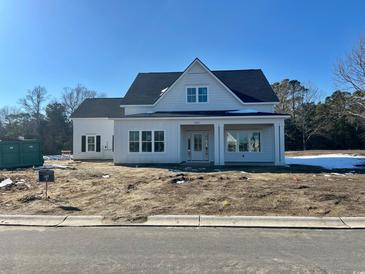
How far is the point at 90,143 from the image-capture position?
32.1 meters

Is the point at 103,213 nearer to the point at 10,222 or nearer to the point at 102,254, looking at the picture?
the point at 10,222

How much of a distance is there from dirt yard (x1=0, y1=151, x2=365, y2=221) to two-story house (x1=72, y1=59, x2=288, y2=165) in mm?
8681

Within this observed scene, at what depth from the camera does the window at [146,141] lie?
23.6 meters

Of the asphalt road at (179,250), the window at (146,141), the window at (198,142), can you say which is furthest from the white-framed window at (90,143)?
the asphalt road at (179,250)

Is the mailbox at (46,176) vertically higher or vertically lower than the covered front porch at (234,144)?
lower

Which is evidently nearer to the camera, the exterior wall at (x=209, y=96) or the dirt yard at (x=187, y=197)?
the dirt yard at (x=187, y=197)

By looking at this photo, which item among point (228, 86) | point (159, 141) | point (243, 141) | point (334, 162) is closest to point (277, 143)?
point (243, 141)

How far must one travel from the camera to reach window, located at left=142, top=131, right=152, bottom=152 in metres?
23.6

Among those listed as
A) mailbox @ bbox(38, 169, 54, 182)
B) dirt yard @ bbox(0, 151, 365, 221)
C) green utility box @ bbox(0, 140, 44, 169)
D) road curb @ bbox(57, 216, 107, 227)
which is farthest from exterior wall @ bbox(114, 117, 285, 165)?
road curb @ bbox(57, 216, 107, 227)

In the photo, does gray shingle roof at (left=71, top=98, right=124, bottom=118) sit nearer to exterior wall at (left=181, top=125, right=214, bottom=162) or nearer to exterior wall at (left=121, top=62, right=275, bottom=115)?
exterior wall at (left=121, top=62, right=275, bottom=115)

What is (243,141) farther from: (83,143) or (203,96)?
(83,143)

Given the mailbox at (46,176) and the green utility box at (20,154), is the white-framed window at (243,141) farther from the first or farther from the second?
the mailbox at (46,176)

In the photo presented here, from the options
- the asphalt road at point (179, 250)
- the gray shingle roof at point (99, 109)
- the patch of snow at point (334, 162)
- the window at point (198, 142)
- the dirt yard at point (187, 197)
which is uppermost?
the gray shingle roof at point (99, 109)

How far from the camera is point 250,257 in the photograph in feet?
18.1
